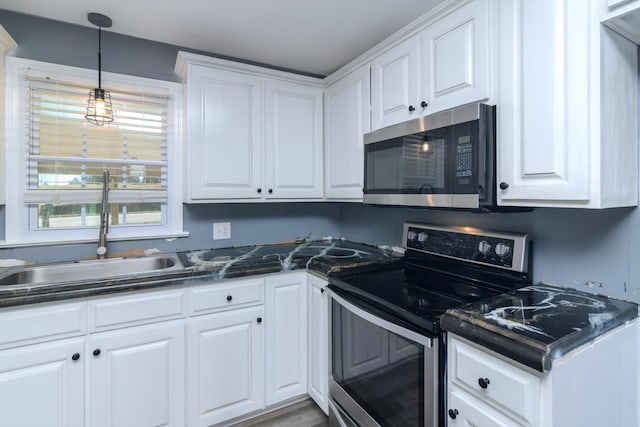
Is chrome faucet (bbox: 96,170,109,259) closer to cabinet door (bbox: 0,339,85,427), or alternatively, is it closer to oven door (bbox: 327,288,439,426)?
cabinet door (bbox: 0,339,85,427)

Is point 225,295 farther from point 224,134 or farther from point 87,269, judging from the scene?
point 224,134

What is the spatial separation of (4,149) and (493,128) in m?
2.39

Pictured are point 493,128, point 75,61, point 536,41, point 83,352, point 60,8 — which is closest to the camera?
point 536,41

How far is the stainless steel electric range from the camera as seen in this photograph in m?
1.13

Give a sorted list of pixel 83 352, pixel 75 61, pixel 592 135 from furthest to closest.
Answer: pixel 75 61
pixel 83 352
pixel 592 135

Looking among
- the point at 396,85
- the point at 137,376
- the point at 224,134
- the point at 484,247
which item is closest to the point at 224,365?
the point at 137,376

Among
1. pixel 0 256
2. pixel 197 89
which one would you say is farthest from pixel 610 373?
pixel 0 256

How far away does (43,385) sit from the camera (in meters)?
1.34

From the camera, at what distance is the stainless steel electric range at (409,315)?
113cm

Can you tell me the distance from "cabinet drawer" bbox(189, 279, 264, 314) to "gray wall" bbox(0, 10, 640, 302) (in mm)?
613

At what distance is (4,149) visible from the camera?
1.72 m

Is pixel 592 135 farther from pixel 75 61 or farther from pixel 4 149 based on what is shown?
pixel 4 149

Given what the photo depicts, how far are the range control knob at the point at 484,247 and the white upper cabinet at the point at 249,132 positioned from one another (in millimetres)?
1156

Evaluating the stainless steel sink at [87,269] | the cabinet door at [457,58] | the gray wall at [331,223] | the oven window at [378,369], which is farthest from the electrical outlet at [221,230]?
the cabinet door at [457,58]
